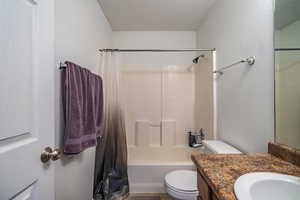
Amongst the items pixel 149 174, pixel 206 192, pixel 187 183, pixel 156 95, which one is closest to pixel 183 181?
pixel 187 183

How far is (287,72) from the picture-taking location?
945 millimetres

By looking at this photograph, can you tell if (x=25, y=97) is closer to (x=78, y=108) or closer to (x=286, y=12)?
(x=78, y=108)

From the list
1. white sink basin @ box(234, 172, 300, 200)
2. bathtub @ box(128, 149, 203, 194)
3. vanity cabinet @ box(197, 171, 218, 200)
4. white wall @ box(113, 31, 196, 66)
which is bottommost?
bathtub @ box(128, 149, 203, 194)

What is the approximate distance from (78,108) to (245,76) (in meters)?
1.30

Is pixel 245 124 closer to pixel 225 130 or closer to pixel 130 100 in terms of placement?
pixel 225 130

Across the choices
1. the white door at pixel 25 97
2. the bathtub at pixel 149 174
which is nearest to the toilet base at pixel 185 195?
the bathtub at pixel 149 174

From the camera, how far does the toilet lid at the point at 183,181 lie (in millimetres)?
1524

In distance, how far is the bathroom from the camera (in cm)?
64

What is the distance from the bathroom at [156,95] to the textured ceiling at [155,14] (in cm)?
2

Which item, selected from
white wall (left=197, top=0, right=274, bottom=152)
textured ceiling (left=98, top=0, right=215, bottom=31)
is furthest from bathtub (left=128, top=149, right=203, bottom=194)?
textured ceiling (left=98, top=0, right=215, bottom=31)

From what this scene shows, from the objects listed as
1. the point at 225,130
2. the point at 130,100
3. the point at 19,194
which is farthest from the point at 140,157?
the point at 19,194

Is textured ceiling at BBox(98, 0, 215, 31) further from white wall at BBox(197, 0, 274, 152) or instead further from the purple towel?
the purple towel

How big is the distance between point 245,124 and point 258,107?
0.21m

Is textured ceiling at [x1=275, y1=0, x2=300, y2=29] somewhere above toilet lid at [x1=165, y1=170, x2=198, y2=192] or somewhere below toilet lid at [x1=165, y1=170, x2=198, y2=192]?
above
